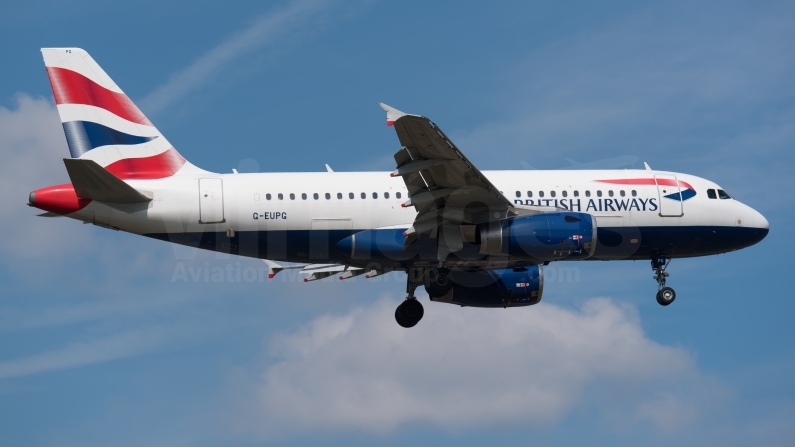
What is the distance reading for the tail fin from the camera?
131 ft

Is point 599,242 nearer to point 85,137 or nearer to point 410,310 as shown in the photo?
point 410,310

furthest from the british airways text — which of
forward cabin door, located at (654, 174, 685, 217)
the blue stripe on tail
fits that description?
the blue stripe on tail

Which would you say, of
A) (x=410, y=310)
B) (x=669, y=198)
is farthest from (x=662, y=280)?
(x=410, y=310)

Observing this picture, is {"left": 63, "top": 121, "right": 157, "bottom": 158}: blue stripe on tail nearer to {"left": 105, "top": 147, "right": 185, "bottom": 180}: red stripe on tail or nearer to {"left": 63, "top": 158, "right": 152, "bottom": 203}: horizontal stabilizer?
{"left": 105, "top": 147, "right": 185, "bottom": 180}: red stripe on tail

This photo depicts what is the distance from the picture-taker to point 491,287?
4353cm

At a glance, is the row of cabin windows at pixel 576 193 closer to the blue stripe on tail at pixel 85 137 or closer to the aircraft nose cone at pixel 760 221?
the aircraft nose cone at pixel 760 221

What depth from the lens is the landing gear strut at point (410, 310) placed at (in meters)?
43.3

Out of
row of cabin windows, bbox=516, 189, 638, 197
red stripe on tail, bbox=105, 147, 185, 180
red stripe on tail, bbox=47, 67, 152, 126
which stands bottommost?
row of cabin windows, bbox=516, 189, 638, 197

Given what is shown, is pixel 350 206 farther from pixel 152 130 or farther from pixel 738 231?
pixel 738 231

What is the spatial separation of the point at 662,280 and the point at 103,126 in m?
22.1

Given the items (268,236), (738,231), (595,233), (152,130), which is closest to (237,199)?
(268,236)

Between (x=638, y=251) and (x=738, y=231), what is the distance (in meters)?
4.30

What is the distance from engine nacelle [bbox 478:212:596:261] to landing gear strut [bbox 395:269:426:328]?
231 inches

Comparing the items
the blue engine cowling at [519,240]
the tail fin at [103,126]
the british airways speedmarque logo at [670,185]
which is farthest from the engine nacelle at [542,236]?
the tail fin at [103,126]
